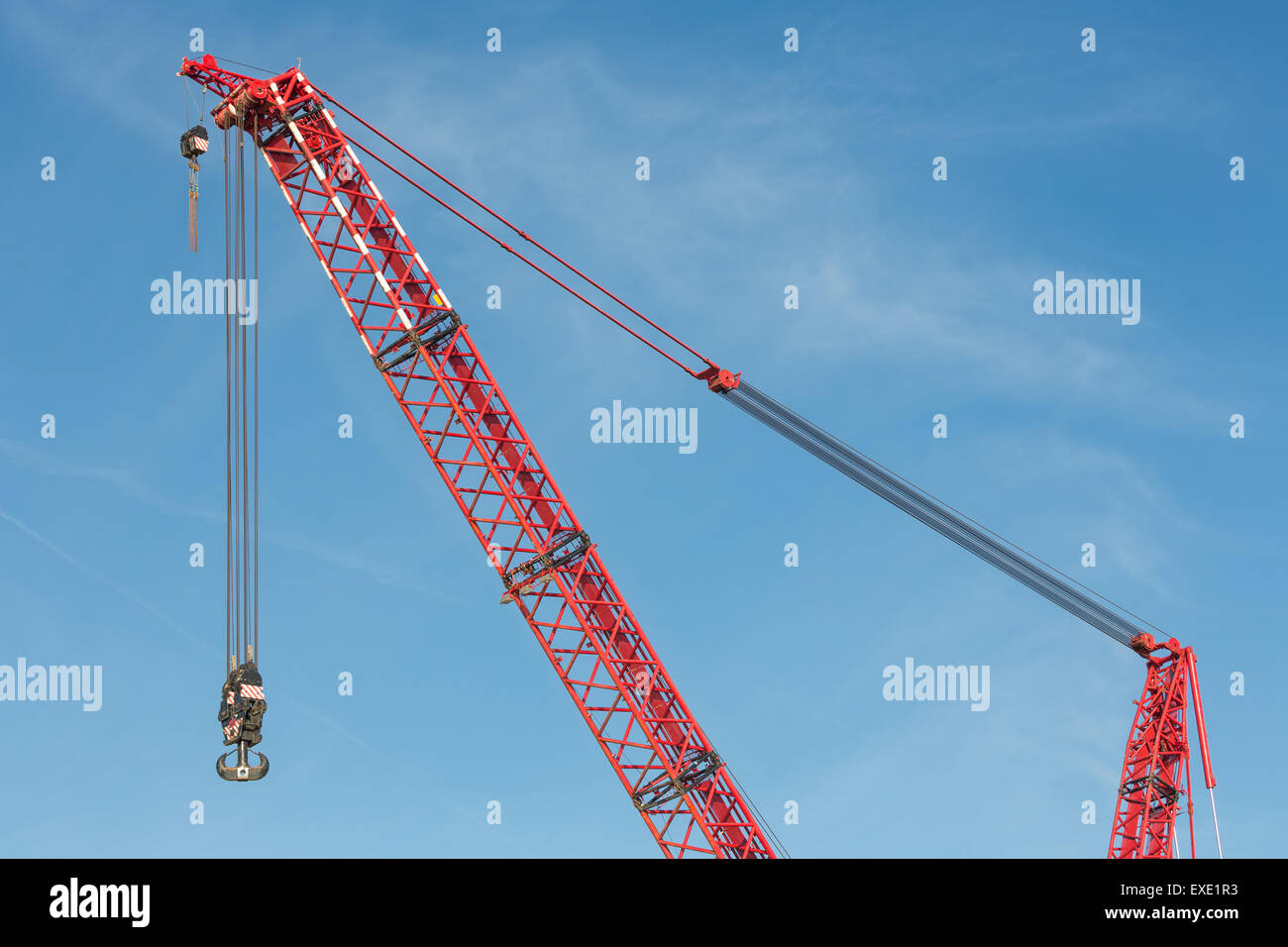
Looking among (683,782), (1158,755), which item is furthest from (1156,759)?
(683,782)

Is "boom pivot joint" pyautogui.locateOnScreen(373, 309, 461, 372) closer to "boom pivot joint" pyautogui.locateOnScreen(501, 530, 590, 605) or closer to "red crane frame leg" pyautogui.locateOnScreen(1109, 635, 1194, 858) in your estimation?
"boom pivot joint" pyautogui.locateOnScreen(501, 530, 590, 605)

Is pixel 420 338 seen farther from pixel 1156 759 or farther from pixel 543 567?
pixel 1156 759

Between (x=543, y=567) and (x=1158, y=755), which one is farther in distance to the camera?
(x=1158, y=755)

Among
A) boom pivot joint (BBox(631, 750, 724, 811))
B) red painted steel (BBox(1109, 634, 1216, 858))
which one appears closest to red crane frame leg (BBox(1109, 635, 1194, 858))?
red painted steel (BBox(1109, 634, 1216, 858))

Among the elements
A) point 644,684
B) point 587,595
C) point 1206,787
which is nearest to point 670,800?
point 644,684

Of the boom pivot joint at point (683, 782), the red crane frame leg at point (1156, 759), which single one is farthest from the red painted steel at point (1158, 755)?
the boom pivot joint at point (683, 782)

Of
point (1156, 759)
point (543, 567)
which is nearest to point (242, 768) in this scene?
point (543, 567)

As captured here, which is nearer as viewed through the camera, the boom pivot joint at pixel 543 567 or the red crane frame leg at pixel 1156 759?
the boom pivot joint at pixel 543 567

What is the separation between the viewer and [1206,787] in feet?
256

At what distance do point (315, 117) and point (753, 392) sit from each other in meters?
20.2

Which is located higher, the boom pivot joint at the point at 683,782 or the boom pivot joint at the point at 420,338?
the boom pivot joint at the point at 420,338

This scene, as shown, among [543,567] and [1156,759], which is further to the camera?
[1156,759]

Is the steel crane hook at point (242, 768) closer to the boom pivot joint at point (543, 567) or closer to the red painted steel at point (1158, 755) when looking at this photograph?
the boom pivot joint at point (543, 567)

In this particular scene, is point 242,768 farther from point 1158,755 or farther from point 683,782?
point 1158,755
